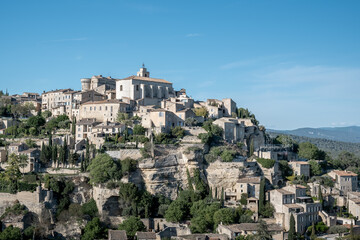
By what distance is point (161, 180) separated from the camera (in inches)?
2208

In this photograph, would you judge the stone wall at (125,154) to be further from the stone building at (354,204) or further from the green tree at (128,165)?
the stone building at (354,204)

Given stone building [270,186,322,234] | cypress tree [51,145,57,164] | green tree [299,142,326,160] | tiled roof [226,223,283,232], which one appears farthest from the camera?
green tree [299,142,326,160]

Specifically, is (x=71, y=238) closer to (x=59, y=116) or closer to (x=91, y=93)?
(x=59, y=116)

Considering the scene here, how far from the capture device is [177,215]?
51094 millimetres

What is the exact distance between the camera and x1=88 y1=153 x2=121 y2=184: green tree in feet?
175

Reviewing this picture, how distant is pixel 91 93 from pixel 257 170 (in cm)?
3175

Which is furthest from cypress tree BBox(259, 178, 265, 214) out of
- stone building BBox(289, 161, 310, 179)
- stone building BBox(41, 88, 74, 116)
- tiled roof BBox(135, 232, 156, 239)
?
stone building BBox(41, 88, 74, 116)

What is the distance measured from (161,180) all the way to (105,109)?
1749cm

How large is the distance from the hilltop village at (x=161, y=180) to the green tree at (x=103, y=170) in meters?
0.12

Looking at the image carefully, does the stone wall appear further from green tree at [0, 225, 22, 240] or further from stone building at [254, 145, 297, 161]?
stone building at [254, 145, 297, 161]

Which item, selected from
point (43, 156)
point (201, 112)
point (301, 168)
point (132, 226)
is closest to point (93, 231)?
point (132, 226)

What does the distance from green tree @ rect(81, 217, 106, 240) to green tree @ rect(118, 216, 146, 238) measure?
209 centimetres

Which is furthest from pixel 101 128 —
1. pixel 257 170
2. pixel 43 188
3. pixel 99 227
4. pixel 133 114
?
pixel 257 170

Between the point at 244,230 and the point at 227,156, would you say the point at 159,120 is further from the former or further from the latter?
the point at 244,230
